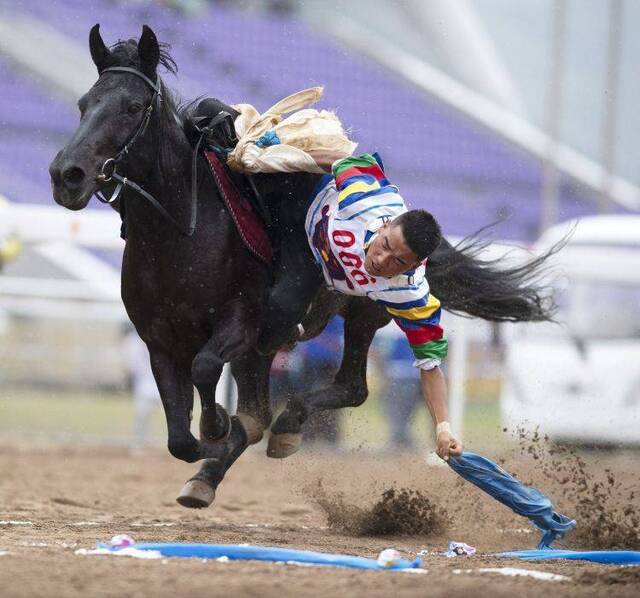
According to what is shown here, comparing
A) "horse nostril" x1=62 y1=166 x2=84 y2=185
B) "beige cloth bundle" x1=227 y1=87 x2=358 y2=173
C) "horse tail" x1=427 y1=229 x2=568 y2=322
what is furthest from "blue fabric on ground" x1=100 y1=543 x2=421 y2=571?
"horse tail" x1=427 y1=229 x2=568 y2=322

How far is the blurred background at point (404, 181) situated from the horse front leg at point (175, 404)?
1.99 metres

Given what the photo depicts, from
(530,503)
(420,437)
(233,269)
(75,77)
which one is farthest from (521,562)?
(75,77)

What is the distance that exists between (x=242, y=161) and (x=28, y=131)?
46.9ft

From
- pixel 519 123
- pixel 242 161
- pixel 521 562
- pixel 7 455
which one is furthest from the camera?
pixel 519 123

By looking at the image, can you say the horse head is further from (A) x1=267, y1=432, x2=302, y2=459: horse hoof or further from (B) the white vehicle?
(B) the white vehicle

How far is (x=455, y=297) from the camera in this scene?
19.4 feet

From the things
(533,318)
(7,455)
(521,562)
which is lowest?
(7,455)

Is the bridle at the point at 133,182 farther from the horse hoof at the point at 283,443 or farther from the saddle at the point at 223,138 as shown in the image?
the horse hoof at the point at 283,443

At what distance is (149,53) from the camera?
4672 mm

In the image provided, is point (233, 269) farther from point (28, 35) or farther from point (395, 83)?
point (395, 83)

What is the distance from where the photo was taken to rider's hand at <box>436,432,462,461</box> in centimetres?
471

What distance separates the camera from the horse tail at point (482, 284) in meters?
5.82

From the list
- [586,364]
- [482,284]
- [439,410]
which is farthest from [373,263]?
[586,364]

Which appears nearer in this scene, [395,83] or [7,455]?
[7,455]
